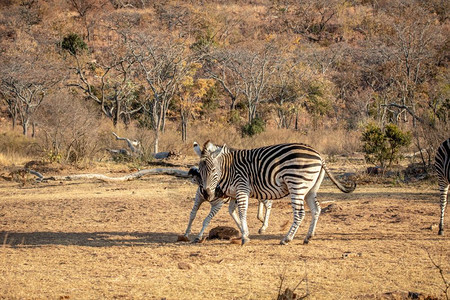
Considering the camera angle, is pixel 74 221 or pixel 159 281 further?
pixel 74 221

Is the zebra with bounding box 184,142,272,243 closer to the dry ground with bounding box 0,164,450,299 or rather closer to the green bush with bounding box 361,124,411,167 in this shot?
the dry ground with bounding box 0,164,450,299

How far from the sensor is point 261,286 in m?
6.47

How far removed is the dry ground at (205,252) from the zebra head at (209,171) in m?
0.84

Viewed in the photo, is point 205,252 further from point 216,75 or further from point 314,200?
point 216,75

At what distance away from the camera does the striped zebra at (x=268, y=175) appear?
28.5ft

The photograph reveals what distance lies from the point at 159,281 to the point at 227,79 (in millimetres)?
40910

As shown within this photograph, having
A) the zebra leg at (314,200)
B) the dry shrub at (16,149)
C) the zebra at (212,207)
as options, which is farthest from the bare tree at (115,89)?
the zebra leg at (314,200)

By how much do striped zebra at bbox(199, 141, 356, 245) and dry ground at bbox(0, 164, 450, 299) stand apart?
2.06ft

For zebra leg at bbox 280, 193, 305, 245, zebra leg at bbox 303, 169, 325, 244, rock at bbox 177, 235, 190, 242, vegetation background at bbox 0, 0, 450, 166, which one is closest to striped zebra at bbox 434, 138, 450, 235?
zebra leg at bbox 303, 169, 325, 244

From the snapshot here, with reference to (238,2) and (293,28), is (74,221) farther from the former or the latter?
(238,2)

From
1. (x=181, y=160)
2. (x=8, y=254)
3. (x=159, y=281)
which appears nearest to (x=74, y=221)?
(x=8, y=254)

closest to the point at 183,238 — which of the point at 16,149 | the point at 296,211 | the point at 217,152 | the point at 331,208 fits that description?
the point at 217,152

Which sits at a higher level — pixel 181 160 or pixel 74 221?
pixel 74 221

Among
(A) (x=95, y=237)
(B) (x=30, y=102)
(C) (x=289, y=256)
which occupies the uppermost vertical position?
(C) (x=289, y=256)
